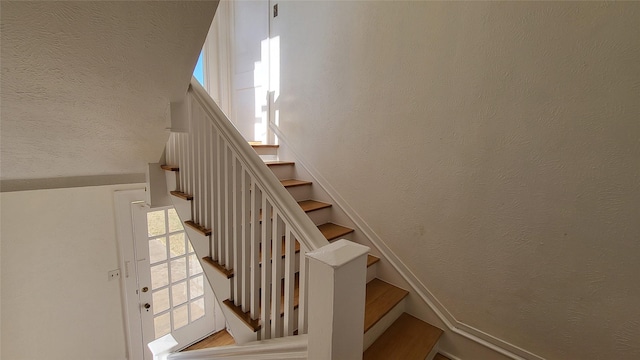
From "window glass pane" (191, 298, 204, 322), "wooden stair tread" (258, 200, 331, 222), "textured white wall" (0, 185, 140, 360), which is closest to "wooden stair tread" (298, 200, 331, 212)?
"wooden stair tread" (258, 200, 331, 222)

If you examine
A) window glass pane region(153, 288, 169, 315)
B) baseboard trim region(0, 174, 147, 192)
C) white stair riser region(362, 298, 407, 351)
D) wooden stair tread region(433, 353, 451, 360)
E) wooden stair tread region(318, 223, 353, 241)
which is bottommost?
window glass pane region(153, 288, 169, 315)

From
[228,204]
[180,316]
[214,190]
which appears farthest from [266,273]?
[180,316]

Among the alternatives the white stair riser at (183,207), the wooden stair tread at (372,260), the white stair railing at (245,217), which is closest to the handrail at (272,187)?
the white stair railing at (245,217)

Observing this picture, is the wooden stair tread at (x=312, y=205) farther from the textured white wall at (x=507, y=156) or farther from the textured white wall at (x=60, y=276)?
the textured white wall at (x=60, y=276)

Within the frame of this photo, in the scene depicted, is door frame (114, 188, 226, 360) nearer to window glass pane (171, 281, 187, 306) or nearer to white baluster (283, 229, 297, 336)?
window glass pane (171, 281, 187, 306)

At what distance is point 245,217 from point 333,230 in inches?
36.7

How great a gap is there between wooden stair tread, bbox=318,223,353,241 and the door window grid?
2062 millimetres

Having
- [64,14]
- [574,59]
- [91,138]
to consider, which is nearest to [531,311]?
[574,59]

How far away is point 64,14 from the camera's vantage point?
2.76ft

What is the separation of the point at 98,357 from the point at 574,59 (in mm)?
4341

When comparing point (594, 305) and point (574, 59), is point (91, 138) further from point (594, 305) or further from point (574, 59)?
point (594, 305)

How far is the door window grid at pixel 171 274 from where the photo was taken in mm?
3102

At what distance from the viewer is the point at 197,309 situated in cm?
353

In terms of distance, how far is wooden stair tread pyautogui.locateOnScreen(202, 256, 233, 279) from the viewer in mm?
1392
